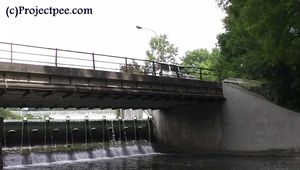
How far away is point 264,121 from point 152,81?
8.68 meters

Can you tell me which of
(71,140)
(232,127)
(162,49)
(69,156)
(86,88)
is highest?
(162,49)

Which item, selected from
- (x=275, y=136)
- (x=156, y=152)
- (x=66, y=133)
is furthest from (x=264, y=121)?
(x=66, y=133)

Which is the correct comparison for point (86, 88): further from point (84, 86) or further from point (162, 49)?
point (162, 49)

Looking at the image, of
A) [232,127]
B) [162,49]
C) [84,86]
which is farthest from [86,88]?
[162,49]

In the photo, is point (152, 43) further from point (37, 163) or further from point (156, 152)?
point (37, 163)

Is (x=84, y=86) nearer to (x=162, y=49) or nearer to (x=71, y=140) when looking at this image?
(x=71, y=140)

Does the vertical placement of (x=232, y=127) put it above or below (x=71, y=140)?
above

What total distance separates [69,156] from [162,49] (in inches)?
1341

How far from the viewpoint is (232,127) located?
31047mm

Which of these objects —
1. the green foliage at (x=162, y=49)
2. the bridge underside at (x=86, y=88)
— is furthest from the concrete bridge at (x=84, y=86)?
the green foliage at (x=162, y=49)

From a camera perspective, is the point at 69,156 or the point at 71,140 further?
the point at 71,140

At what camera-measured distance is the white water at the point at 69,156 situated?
27234 millimetres

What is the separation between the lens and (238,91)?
3047 centimetres

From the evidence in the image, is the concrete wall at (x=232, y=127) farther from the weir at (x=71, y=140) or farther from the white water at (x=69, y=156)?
the white water at (x=69, y=156)
